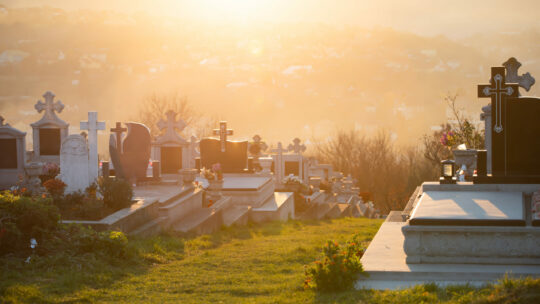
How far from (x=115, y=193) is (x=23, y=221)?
2879 mm

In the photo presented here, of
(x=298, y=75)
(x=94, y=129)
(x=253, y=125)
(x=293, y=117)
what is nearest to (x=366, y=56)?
(x=298, y=75)

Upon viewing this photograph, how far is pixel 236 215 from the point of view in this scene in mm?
16438

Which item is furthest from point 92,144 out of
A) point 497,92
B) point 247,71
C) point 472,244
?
point 247,71

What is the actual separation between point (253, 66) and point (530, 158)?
124883 mm

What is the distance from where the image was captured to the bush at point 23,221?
329 inches

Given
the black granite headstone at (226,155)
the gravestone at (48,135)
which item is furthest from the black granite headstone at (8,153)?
the black granite headstone at (226,155)

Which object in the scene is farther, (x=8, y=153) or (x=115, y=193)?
(x=8, y=153)

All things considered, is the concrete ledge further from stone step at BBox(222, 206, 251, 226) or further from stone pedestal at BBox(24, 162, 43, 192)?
stone pedestal at BBox(24, 162, 43, 192)

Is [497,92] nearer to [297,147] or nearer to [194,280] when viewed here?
[194,280]

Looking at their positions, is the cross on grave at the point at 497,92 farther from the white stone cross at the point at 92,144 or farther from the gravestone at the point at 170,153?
the gravestone at the point at 170,153

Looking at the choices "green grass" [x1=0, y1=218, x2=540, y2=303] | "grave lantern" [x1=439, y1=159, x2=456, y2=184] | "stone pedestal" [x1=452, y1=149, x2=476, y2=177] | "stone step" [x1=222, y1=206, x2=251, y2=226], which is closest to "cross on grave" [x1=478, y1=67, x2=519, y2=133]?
"grave lantern" [x1=439, y1=159, x2=456, y2=184]

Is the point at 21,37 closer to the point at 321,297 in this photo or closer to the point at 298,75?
the point at 298,75

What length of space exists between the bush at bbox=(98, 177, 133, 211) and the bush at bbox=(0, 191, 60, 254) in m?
2.37

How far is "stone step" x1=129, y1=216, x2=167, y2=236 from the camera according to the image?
35.7ft
